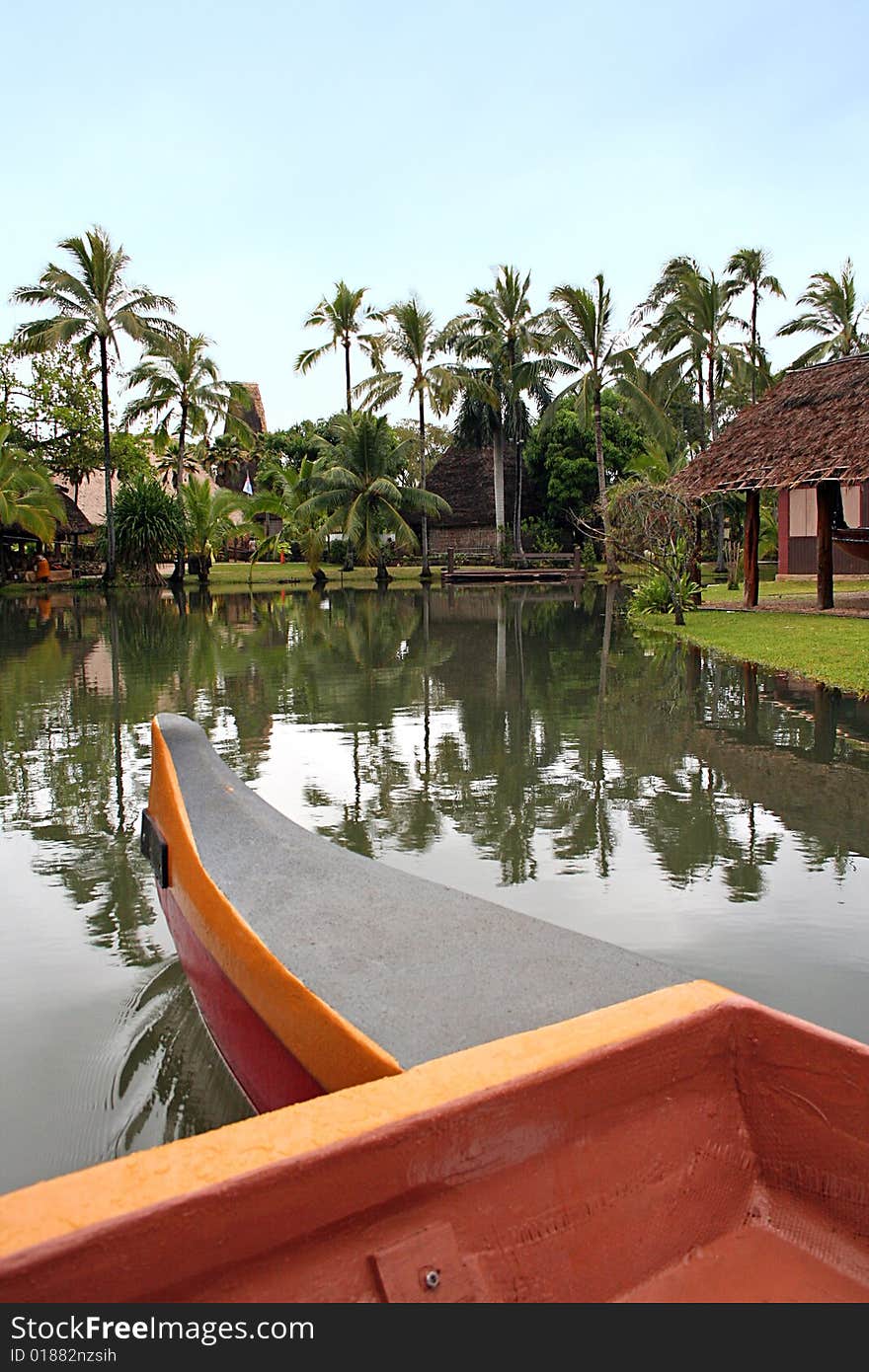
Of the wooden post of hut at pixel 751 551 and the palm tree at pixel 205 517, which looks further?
the palm tree at pixel 205 517

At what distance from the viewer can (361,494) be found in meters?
35.7

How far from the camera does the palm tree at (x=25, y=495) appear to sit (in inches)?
1255

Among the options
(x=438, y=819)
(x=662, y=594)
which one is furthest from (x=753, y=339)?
(x=438, y=819)

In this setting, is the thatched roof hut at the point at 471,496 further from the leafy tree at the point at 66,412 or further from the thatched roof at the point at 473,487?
the leafy tree at the point at 66,412

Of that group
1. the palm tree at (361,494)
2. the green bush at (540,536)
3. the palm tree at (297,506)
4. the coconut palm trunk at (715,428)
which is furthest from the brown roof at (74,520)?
the coconut palm trunk at (715,428)

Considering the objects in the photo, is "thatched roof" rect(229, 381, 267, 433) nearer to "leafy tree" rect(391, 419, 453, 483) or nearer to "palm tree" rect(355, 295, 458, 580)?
"leafy tree" rect(391, 419, 453, 483)

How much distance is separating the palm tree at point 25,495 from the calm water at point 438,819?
63.9 feet

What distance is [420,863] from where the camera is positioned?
5395mm

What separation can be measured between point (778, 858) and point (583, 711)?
4505 millimetres

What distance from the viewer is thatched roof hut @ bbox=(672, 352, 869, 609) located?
17.1 metres

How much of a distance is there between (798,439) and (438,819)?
1437 centimetres

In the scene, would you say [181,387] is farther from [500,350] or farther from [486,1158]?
[486,1158]

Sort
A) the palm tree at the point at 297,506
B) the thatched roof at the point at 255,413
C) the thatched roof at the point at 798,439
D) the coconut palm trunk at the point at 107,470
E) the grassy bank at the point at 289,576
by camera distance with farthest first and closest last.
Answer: the thatched roof at the point at 255,413 < the grassy bank at the point at 289,576 < the palm tree at the point at 297,506 < the coconut palm trunk at the point at 107,470 < the thatched roof at the point at 798,439
